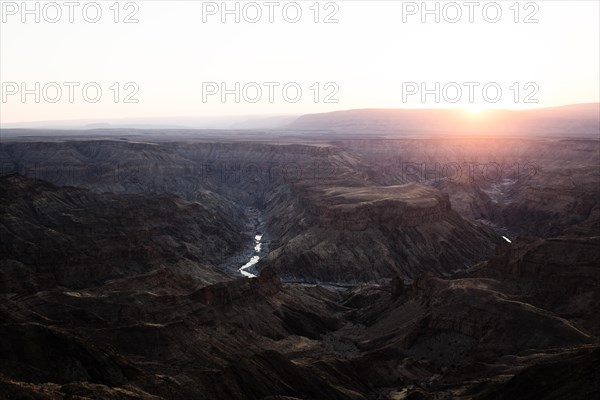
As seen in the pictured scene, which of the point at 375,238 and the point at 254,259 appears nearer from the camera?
the point at 375,238

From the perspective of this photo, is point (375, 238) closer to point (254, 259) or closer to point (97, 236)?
point (254, 259)

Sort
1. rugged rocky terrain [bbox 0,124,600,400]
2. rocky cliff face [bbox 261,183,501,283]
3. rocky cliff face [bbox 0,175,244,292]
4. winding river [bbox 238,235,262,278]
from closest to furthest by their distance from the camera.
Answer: rugged rocky terrain [bbox 0,124,600,400], rocky cliff face [bbox 0,175,244,292], rocky cliff face [bbox 261,183,501,283], winding river [bbox 238,235,262,278]

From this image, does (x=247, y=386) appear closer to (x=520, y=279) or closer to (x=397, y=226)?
(x=520, y=279)

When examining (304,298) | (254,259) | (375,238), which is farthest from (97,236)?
(375,238)

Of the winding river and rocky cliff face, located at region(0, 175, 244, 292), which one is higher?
rocky cliff face, located at region(0, 175, 244, 292)

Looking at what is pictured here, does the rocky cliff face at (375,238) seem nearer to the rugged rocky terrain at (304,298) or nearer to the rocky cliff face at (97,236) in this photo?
the rugged rocky terrain at (304,298)

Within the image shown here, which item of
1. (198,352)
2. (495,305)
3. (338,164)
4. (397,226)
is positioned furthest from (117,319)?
(338,164)

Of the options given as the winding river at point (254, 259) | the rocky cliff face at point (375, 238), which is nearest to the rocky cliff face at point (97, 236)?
the winding river at point (254, 259)

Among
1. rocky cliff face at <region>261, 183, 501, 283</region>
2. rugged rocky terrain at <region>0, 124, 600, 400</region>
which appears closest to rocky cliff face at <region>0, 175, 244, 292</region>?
rugged rocky terrain at <region>0, 124, 600, 400</region>

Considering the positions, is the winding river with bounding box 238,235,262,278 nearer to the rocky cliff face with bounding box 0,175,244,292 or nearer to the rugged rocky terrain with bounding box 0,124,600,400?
the rugged rocky terrain with bounding box 0,124,600,400
